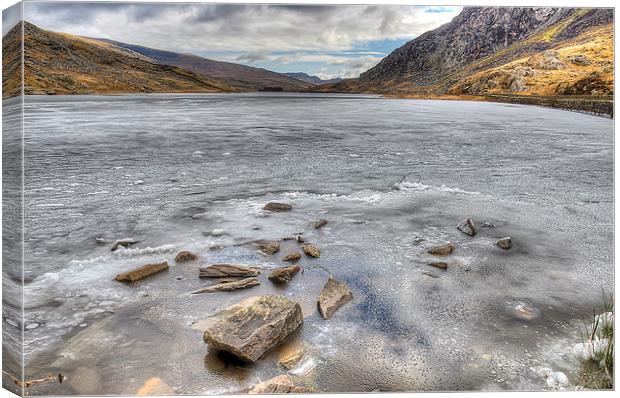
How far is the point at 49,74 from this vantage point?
3.74 metres

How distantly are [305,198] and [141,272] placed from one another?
153 cm

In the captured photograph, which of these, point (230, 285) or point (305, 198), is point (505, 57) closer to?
point (305, 198)

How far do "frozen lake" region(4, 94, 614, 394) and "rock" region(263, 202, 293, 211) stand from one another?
53mm

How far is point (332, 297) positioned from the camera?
3.67 meters

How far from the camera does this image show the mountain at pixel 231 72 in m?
4.00

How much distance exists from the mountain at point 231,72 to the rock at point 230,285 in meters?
1.69

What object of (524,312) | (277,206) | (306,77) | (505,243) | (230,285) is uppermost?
(306,77)

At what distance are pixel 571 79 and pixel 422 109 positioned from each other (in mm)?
1336

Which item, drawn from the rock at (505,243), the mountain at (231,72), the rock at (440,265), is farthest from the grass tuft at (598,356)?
the mountain at (231,72)

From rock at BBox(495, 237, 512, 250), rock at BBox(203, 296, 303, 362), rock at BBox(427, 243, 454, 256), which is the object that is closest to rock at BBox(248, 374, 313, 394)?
rock at BBox(203, 296, 303, 362)

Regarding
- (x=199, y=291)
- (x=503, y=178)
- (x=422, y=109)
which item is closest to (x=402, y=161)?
(x=422, y=109)

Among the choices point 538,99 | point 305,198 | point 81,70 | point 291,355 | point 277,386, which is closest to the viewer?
point 277,386

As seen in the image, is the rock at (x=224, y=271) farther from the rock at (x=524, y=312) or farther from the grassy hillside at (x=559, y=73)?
the grassy hillside at (x=559, y=73)

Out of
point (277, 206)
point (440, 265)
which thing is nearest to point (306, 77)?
point (277, 206)
